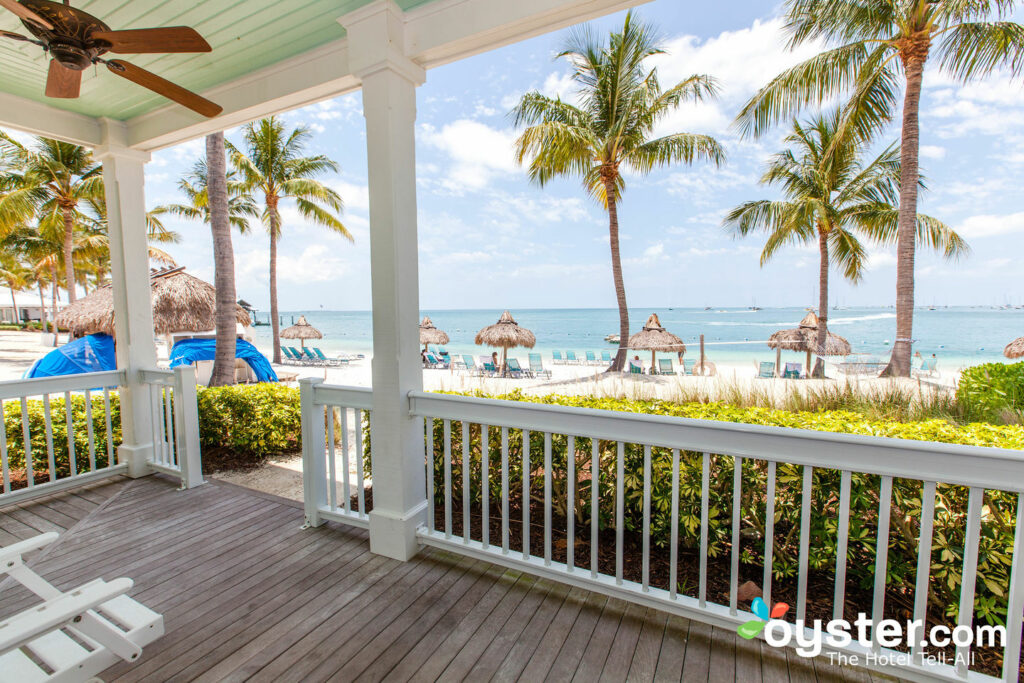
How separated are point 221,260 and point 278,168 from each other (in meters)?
8.95

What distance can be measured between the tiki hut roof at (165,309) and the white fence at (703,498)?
8.28 m

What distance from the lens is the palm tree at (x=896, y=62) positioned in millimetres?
6023

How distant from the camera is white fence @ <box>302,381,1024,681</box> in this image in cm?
140

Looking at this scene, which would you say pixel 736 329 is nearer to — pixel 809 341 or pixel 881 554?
pixel 809 341

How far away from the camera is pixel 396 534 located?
2316 mm

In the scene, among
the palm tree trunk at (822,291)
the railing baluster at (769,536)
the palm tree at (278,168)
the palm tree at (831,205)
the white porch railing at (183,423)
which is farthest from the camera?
the palm tree at (278,168)

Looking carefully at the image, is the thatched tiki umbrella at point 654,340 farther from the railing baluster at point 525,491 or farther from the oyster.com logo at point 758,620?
the oyster.com logo at point 758,620

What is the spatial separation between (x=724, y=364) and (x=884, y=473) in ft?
77.9

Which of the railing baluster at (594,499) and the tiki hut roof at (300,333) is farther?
the tiki hut roof at (300,333)

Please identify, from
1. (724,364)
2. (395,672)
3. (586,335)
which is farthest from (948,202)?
(395,672)

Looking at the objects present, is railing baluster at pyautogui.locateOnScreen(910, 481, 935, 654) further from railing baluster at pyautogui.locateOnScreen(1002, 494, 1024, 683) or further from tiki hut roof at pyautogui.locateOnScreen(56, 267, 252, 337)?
tiki hut roof at pyautogui.locateOnScreen(56, 267, 252, 337)

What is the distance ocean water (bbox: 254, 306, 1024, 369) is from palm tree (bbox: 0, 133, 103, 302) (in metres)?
10.5

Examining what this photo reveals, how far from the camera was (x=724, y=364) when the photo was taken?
23.0m

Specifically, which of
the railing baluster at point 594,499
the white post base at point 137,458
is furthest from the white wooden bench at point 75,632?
the white post base at point 137,458
